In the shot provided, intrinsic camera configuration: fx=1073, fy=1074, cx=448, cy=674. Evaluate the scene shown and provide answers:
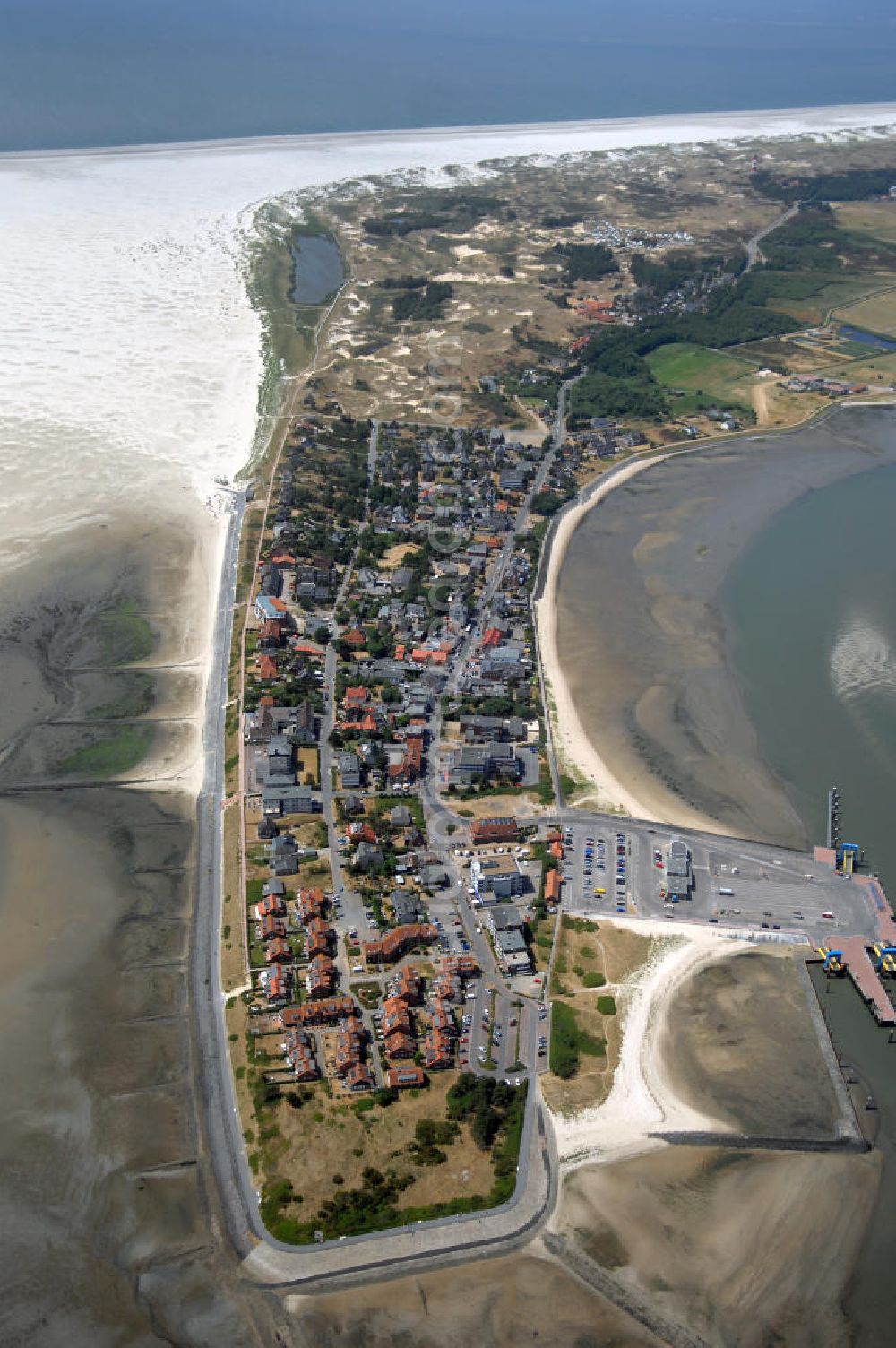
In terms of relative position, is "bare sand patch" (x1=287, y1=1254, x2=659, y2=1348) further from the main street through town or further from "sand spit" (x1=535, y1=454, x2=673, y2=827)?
"sand spit" (x1=535, y1=454, x2=673, y2=827)

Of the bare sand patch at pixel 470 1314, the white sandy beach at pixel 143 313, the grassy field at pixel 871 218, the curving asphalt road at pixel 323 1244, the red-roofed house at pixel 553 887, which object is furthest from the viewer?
the grassy field at pixel 871 218

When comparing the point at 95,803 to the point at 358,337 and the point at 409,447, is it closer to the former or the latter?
the point at 409,447

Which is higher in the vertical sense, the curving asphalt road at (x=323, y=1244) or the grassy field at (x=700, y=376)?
the grassy field at (x=700, y=376)

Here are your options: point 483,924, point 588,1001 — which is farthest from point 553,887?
point 588,1001

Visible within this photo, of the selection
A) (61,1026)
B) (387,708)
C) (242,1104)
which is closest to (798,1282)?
(242,1104)

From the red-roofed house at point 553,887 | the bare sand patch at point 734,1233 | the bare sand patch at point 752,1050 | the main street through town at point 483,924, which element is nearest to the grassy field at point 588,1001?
the main street through town at point 483,924

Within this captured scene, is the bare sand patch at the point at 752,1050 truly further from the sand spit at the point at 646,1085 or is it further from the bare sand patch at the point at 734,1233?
the bare sand patch at the point at 734,1233

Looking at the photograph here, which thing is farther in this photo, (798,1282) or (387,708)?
(387,708)
